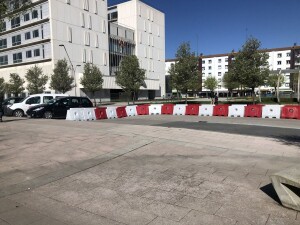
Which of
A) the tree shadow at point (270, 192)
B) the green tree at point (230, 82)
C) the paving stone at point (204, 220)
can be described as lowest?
the paving stone at point (204, 220)

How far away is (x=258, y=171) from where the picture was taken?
5977 millimetres

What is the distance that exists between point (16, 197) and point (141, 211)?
2.36 metres

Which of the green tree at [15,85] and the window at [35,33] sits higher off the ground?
the window at [35,33]

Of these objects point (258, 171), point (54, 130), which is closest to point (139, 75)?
point (54, 130)

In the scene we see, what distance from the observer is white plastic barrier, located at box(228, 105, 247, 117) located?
62.8ft

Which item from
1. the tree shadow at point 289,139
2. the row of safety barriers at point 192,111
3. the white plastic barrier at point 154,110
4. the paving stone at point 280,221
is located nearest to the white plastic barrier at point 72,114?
the row of safety barriers at point 192,111

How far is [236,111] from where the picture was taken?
63.4 ft

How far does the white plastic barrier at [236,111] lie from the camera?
19141 mm

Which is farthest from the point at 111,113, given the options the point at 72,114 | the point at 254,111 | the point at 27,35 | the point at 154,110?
the point at 27,35

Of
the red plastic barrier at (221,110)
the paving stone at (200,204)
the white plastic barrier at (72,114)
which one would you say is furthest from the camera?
the red plastic barrier at (221,110)

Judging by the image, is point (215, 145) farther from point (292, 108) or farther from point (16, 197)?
point (292, 108)

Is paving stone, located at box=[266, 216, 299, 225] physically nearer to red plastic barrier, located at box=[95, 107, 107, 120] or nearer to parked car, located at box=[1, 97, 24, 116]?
red plastic barrier, located at box=[95, 107, 107, 120]

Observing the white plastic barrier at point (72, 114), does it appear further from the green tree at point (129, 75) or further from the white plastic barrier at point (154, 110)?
the green tree at point (129, 75)

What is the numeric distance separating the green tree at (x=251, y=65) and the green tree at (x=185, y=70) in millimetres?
6303
